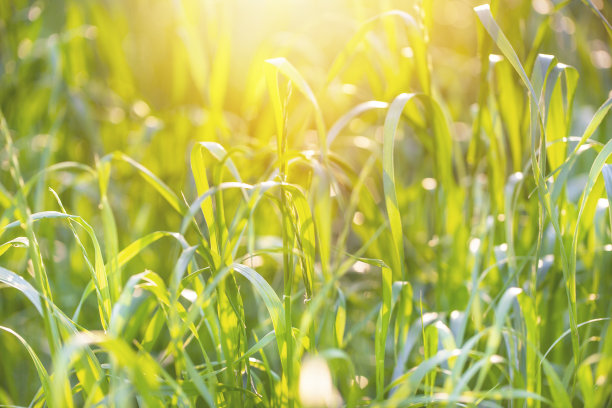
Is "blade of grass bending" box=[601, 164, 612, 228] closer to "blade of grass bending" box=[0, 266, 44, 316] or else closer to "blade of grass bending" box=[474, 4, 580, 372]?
"blade of grass bending" box=[474, 4, 580, 372]

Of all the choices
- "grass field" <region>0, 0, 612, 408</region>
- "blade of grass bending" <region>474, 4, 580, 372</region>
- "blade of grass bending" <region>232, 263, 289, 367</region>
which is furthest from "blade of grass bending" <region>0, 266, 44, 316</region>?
"blade of grass bending" <region>474, 4, 580, 372</region>

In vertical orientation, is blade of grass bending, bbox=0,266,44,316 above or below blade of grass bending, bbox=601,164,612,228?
below

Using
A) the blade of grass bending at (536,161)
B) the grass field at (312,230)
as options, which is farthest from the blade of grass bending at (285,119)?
the blade of grass bending at (536,161)

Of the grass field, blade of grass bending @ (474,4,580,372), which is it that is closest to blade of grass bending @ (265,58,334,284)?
the grass field

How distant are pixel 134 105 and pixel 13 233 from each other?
0.44 m

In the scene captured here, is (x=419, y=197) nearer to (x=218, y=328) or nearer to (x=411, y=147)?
(x=411, y=147)

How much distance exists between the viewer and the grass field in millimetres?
461

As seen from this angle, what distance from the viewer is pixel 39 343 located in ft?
2.55

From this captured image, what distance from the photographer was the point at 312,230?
0.50 metres

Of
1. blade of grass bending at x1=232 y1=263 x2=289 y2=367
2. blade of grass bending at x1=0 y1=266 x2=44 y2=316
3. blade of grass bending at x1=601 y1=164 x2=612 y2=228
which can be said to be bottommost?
blade of grass bending at x1=232 y1=263 x2=289 y2=367

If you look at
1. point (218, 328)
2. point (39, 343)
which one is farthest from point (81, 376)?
point (39, 343)

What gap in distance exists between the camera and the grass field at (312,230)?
46 cm

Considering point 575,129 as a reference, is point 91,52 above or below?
above

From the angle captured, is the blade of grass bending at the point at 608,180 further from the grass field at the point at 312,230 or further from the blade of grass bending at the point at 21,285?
the blade of grass bending at the point at 21,285
